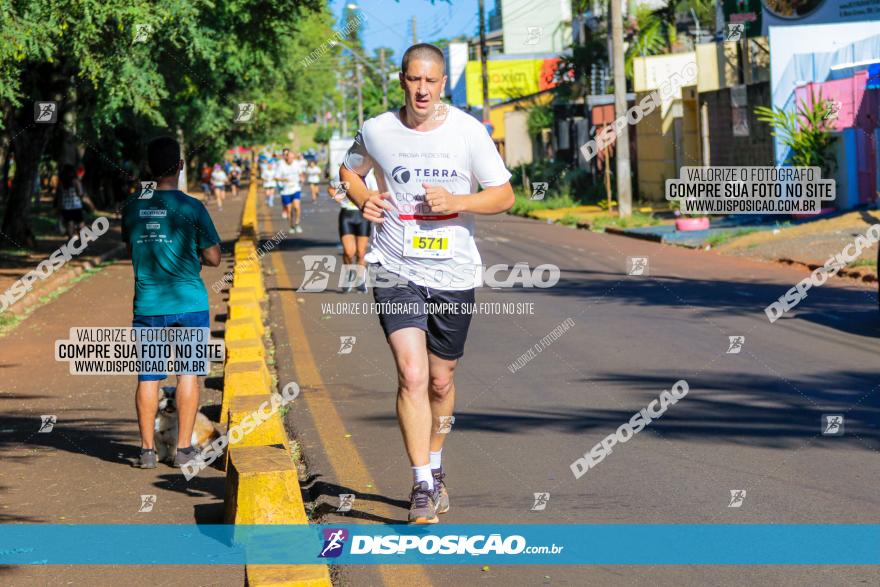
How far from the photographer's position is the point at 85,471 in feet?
25.7

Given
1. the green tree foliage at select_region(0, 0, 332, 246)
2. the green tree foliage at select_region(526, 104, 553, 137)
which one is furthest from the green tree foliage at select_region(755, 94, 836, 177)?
the green tree foliage at select_region(526, 104, 553, 137)

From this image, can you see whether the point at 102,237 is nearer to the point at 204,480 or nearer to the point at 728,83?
the point at 728,83

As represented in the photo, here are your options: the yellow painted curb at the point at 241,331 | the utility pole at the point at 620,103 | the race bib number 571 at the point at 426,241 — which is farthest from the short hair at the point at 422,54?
the utility pole at the point at 620,103

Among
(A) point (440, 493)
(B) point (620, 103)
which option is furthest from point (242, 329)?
(B) point (620, 103)

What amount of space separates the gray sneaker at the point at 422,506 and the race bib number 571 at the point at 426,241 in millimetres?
1058

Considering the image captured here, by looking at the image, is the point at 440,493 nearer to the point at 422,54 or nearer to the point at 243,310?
the point at 422,54

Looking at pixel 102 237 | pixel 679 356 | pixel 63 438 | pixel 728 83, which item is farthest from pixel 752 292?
pixel 102 237

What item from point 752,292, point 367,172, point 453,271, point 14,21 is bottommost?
point 752,292

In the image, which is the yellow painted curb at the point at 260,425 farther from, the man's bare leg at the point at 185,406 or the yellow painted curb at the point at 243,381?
the yellow painted curb at the point at 243,381

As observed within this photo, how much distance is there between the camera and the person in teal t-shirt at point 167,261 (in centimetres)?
767

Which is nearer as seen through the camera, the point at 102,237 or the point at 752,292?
the point at 752,292

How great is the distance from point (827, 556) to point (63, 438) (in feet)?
17.9

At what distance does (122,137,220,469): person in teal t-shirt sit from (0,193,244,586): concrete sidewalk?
0.34m

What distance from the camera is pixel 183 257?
7.75 meters
